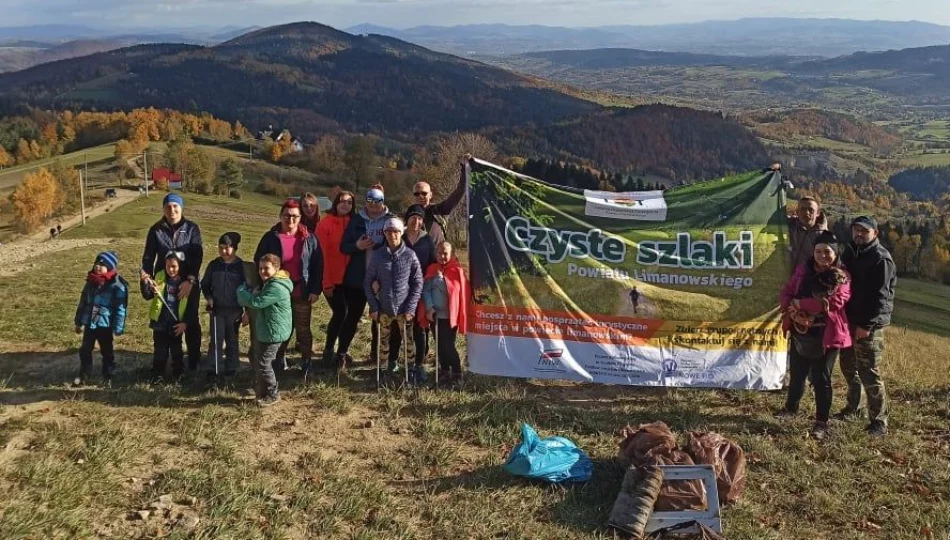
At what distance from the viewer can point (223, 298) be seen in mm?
7559

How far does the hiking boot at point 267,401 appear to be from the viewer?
Answer: 701 cm

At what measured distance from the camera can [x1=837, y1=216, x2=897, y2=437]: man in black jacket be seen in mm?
6543

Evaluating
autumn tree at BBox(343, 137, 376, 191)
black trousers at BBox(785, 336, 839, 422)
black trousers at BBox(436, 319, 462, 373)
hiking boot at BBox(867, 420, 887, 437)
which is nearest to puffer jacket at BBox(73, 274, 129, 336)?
black trousers at BBox(436, 319, 462, 373)

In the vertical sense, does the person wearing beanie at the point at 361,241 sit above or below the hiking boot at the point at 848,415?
above

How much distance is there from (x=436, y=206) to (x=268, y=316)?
240 centimetres

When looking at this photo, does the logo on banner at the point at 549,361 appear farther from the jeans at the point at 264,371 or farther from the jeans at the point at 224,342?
the jeans at the point at 224,342

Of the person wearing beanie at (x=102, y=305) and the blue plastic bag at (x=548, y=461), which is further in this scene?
the person wearing beanie at (x=102, y=305)

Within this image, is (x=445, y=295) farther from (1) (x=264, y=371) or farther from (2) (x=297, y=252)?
(1) (x=264, y=371)

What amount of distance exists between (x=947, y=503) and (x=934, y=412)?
93.6 inches

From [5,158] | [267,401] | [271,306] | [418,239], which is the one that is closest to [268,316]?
[271,306]

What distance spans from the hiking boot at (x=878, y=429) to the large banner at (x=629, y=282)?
1.10 metres

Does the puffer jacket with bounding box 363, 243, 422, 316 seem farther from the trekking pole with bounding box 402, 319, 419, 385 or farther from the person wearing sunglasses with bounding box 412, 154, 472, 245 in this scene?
the person wearing sunglasses with bounding box 412, 154, 472, 245

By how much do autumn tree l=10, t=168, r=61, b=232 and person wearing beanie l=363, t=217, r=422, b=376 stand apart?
80470 millimetres

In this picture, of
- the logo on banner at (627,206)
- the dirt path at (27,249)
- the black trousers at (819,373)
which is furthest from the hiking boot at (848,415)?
the dirt path at (27,249)
